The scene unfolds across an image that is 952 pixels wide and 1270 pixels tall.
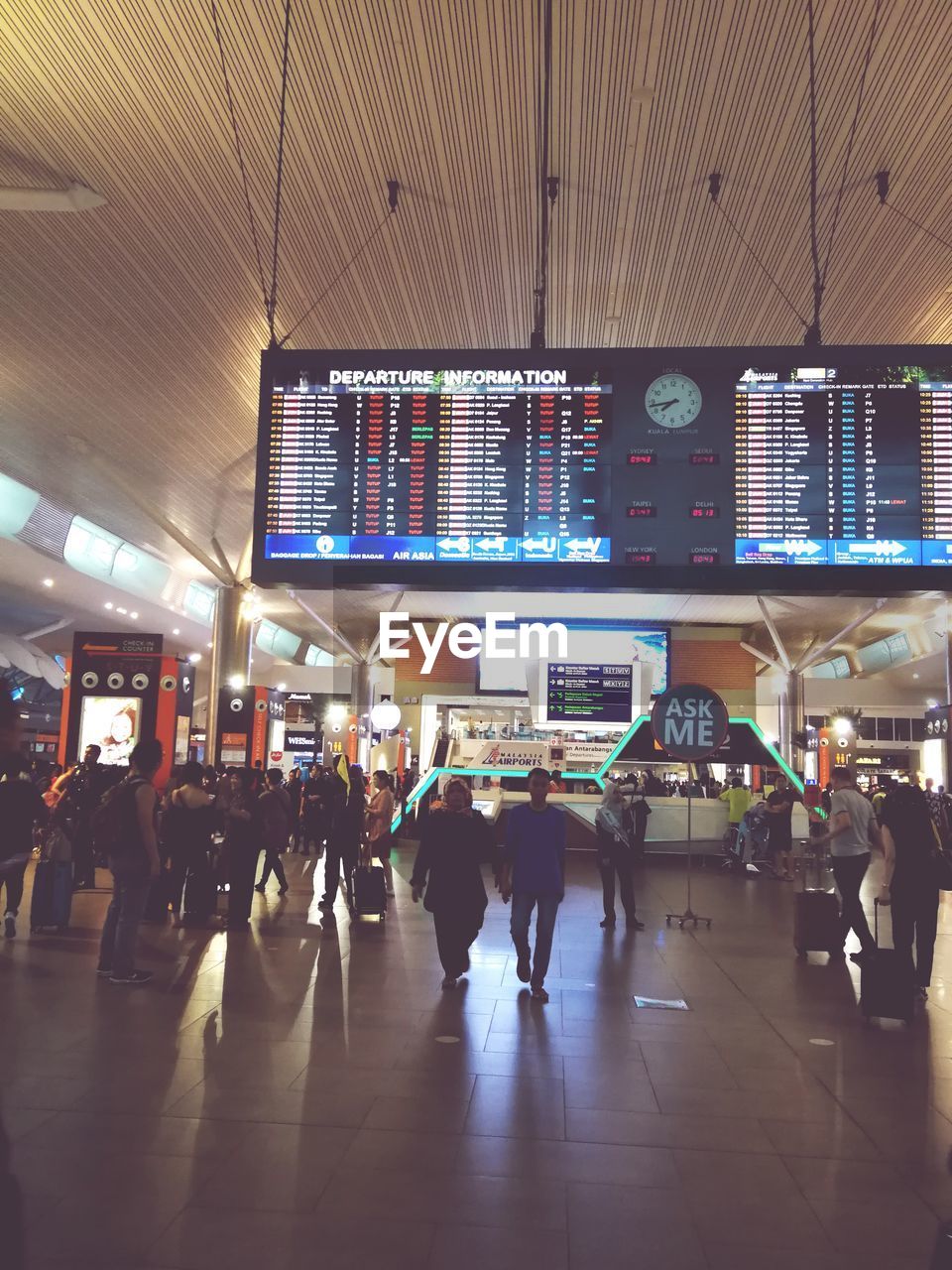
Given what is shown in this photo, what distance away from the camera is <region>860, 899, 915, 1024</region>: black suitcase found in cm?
624

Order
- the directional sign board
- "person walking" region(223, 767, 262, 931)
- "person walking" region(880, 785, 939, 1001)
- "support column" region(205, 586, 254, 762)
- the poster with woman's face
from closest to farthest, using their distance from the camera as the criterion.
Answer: "person walking" region(880, 785, 939, 1001) → the directional sign board → "person walking" region(223, 767, 262, 931) → the poster with woman's face → "support column" region(205, 586, 254, 762)

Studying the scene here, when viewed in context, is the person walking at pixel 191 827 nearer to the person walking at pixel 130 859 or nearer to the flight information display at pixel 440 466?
the person walking at pixel 130 859

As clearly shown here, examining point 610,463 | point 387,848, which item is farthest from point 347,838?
point 610,463

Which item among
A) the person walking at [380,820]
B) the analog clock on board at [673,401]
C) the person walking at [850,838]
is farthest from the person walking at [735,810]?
the analog clock on board at [673,401]

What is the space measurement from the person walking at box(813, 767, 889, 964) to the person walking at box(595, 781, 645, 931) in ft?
7.98

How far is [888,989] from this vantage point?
6.28 metres

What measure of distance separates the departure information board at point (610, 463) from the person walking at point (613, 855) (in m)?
4.66

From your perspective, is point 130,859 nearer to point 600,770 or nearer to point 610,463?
point 610,463

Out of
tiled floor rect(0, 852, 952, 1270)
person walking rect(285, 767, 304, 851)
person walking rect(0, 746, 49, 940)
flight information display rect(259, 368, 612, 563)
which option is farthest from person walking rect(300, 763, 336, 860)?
person walking rect(0, 746, 49, 940)

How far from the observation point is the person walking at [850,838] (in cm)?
789

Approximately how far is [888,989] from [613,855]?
4078mm

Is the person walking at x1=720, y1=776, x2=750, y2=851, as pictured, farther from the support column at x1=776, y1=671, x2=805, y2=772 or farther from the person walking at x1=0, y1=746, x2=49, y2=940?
the support column at x1=776, y1=671, x2=805, y2=772

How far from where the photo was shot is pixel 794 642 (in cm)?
3550

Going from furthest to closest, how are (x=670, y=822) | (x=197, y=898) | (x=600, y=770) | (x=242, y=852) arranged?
1. (x=600, y=770)
2. (x=670, y=822)
3. (x=197, y=898)
4. (x=242, y=852)
